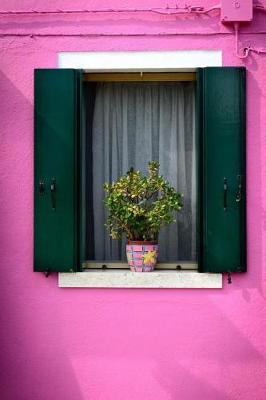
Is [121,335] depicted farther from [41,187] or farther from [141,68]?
[141,68]

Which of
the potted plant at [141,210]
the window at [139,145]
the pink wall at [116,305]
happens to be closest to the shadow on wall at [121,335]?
the pink wall at [116,305]

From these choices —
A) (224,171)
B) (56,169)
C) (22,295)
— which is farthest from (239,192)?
(22,295)

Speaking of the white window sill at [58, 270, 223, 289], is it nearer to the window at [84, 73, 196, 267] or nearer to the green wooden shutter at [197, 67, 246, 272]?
the green wooden shutter at [197, 67, 246, 272]

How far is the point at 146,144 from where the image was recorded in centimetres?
537

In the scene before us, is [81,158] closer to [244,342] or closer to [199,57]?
[199,57]

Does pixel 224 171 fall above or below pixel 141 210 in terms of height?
above

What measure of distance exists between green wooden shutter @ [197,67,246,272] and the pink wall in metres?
0.10

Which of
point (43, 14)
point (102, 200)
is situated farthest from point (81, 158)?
point (43, 14)

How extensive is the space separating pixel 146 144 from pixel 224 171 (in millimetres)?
764

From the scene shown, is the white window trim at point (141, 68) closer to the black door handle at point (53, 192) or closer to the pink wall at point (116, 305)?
the pink wall at point (116, 305)

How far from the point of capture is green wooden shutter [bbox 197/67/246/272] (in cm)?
496

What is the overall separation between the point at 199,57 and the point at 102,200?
1413 millimetres

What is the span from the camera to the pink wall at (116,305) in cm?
499

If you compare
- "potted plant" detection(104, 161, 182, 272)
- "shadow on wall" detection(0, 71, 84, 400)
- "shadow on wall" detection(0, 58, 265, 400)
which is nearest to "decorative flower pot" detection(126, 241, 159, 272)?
"potted plant" detection(104, 161, 182, 272)
